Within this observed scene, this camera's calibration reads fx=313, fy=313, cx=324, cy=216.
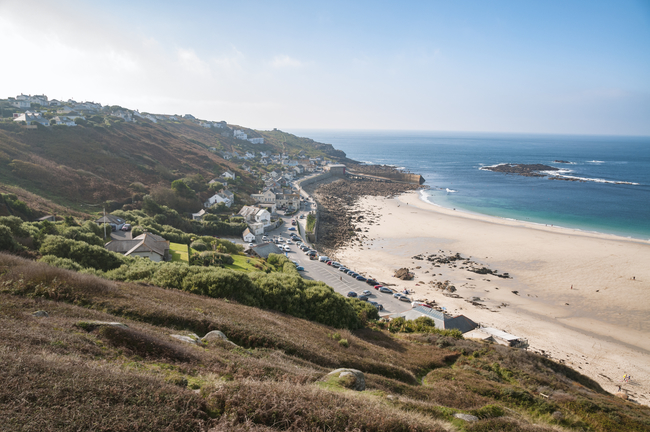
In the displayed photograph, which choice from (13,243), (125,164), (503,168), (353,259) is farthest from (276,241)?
(503,168)

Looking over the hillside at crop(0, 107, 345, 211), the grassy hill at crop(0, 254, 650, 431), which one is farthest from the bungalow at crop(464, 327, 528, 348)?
the hillside at crop(0, 107, 345, 211)

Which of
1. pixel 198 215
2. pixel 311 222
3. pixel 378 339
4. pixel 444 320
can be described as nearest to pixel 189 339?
pixel 378 339

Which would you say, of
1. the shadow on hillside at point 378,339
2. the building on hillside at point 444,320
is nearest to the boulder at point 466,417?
the shadow on hillside at point 378,339

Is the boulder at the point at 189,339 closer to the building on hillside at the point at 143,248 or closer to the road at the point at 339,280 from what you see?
the building on hillside at the point at 143,248

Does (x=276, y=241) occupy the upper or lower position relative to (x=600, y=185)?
lower

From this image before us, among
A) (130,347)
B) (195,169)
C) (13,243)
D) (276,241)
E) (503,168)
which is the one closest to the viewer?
(130,347)

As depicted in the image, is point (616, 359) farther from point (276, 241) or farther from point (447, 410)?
point (276, 241)

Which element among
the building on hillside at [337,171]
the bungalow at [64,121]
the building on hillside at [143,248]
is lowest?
the building on hillside at [143,248]
